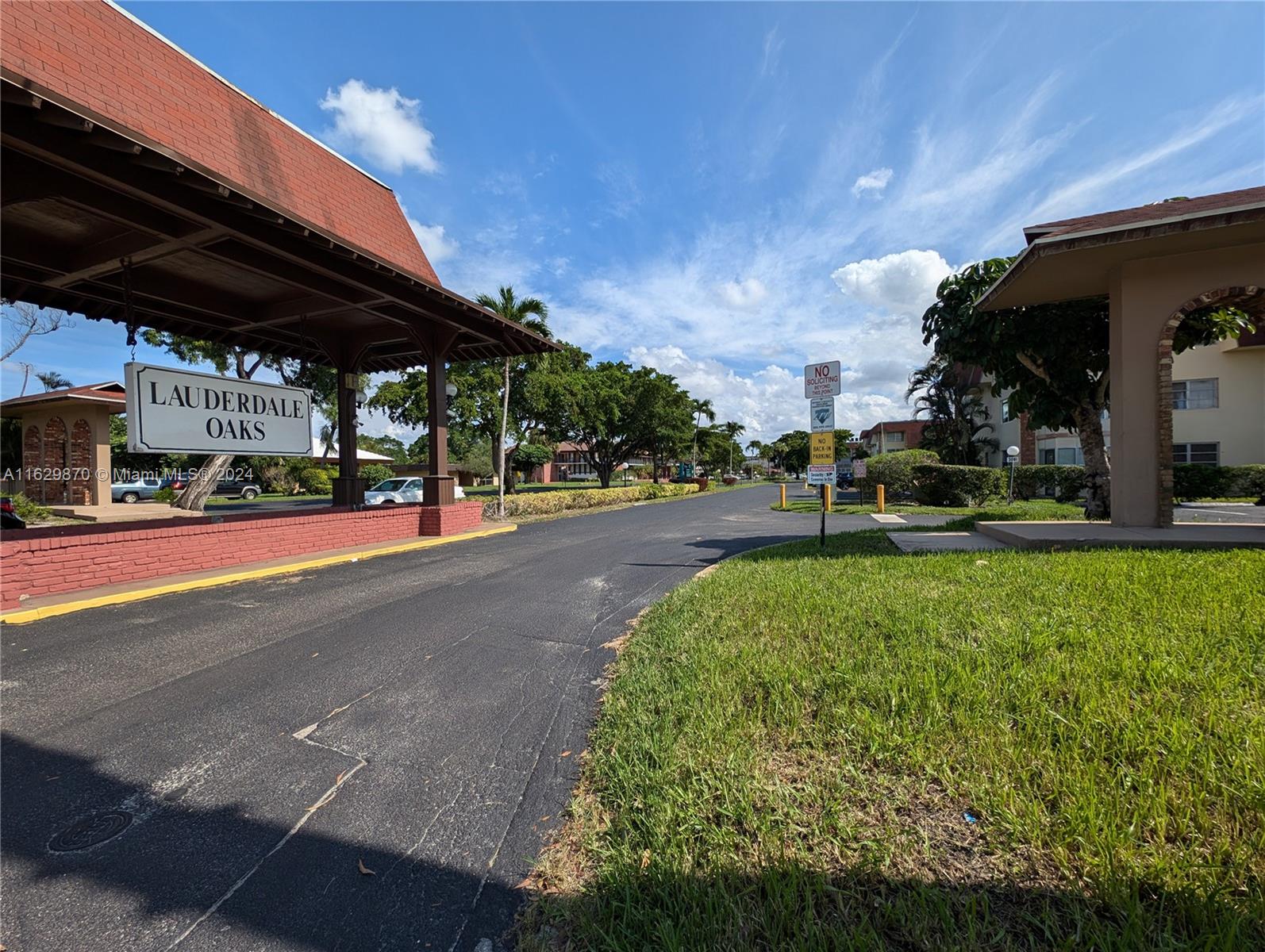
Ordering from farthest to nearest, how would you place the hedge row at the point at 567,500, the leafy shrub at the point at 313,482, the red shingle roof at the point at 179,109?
the leafy shrub at the point at 313,482 < the hedge row at the point at 567,500 < the red shingle roof at the point at 179,109

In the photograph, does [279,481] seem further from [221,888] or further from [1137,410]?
[1137,410]

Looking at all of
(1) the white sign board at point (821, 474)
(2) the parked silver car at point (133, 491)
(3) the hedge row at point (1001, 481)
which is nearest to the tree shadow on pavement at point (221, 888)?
(1) the white sign board at point (821, 474)

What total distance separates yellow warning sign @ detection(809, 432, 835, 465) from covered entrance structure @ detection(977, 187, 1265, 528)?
3795 mm

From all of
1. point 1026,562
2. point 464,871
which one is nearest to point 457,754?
point 464,871

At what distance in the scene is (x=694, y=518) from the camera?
58.8 feet

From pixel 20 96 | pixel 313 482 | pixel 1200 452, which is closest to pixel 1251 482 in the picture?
pixel 1200 452

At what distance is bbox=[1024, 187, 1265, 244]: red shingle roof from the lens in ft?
23.0

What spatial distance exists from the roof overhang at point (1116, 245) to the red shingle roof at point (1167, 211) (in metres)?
0.13

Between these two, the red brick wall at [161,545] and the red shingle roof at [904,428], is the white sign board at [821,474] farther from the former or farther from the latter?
the red shingle roof at [904,428]

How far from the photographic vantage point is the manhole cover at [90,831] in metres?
2.28

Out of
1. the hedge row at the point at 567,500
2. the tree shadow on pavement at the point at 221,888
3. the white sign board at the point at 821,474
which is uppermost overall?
the white sign board at the point at 821,474

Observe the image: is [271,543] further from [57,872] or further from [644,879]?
[644,879]

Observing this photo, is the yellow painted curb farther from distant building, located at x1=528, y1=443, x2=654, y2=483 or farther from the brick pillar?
distant building, located at x1=528, y1=443, x2=654, y2=483

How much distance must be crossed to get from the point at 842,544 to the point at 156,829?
8829 mm
